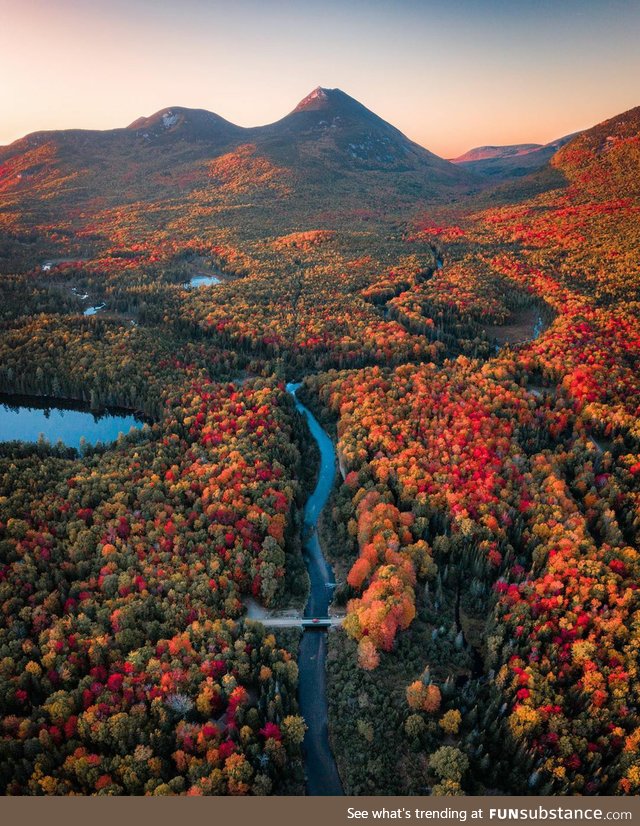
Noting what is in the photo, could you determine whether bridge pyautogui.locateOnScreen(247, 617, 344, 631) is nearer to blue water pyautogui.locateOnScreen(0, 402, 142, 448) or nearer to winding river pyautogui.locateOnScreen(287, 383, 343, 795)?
winding river pyautogui.locateOnScreen(287, 383, 343, 795)

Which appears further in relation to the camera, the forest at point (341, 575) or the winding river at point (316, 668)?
the winding river at point (316, 668)

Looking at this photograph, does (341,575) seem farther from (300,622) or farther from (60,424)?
(60,424)

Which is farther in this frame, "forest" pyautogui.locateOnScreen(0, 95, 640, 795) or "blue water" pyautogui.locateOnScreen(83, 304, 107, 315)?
"blue water" pyautogui.locateOnScreen(83, 304, 107, 315)

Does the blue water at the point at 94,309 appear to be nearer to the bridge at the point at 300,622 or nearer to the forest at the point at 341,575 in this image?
the forest at the point at 341,575

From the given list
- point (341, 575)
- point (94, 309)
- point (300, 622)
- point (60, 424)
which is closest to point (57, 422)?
point (60, 424)

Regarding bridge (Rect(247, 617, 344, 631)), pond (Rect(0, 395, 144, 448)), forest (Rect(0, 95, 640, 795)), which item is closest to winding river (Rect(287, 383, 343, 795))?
bridge (Rect(247, 617, 344, 631))

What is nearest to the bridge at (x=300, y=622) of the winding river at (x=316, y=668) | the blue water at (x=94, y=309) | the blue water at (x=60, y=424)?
the winding river at (x=316, y=668)

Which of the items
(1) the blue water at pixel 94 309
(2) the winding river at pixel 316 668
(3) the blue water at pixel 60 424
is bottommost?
(2) the winding river at pixel 316 668
